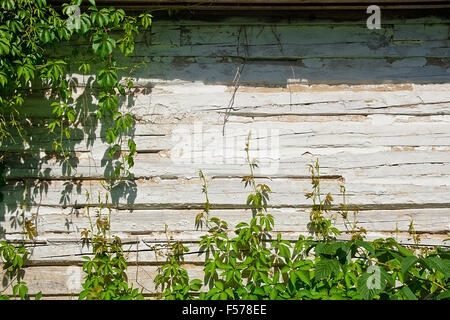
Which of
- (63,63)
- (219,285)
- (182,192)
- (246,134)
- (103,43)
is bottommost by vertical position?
(219,285)

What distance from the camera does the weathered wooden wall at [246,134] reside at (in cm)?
307

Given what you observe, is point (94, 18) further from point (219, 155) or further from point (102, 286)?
point (102, 286)

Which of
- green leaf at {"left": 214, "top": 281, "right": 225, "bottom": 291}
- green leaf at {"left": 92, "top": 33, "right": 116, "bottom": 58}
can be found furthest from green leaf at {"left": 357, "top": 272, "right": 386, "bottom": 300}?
green leaf at {"left": 92, "top": 33, "right": 116, "bottom": 58}

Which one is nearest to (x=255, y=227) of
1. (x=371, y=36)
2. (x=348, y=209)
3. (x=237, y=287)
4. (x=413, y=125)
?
(x=237, y=287)

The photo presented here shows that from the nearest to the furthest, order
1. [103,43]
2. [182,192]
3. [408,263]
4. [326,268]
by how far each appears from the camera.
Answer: [408,263]
[326,268]
[103,43]
[182,192]

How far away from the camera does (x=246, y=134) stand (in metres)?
3.08

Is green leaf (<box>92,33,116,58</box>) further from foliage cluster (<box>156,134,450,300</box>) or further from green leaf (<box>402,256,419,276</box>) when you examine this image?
green leaf (<box>402,256,419,276</box>)

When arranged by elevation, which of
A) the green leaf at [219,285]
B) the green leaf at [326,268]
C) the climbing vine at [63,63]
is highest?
the climbing vine at [63,63]

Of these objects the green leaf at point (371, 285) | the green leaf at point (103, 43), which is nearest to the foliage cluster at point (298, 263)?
the green leaf at point (371, 285)

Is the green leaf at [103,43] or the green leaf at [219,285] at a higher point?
the green leaf at [103,43]

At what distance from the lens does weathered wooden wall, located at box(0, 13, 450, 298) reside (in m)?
3.07

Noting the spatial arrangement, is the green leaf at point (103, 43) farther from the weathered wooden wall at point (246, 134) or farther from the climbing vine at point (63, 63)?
the weathered wooden wall at point (246, 134)

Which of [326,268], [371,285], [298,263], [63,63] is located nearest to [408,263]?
[371,285]

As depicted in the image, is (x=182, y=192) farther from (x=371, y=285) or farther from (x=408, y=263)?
(x=408, y=263)
